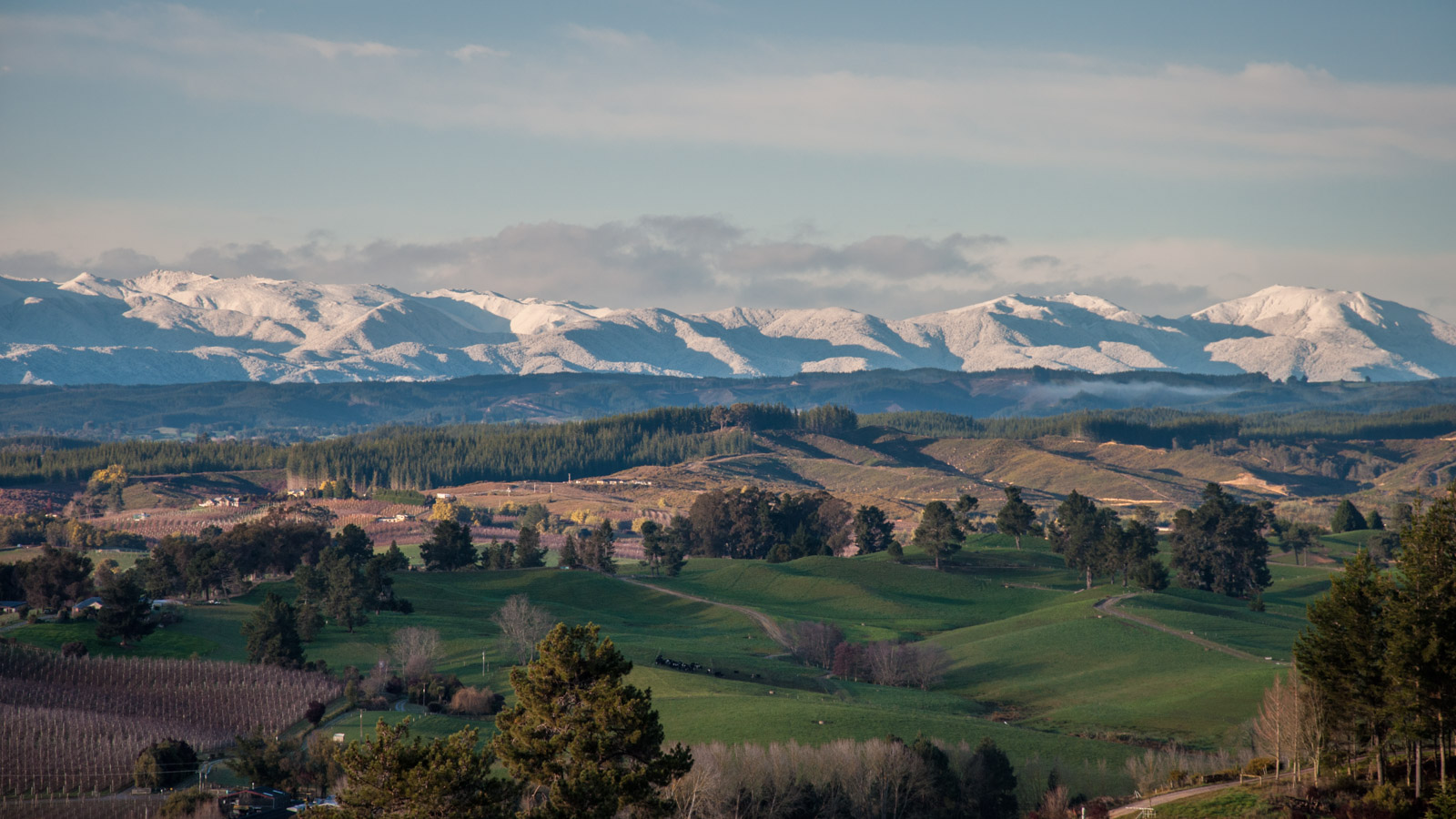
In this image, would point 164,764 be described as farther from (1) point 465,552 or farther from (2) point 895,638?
(1) point 465,552

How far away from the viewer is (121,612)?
113750 millimetres

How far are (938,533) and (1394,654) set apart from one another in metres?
118

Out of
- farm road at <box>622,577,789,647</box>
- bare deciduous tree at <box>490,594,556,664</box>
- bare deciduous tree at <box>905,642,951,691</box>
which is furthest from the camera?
farm road at <box>622,577,789,647</box>

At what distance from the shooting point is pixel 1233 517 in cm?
16488

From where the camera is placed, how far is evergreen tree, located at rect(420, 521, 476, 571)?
173000mm

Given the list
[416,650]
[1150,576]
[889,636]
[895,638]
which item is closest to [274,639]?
[416,650]

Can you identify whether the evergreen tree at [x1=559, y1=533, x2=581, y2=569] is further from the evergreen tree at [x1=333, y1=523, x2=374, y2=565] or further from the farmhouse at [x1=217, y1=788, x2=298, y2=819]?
the farmhouse at [x1=217, y1=788, x2=298, y2=819]

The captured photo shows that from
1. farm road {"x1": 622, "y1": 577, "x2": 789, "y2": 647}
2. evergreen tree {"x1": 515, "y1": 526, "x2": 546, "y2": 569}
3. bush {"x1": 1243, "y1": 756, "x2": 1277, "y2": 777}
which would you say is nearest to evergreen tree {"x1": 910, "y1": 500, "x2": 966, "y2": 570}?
farm road {"x1": 622, "y1": 577, "x2": 789, "y2": 647}

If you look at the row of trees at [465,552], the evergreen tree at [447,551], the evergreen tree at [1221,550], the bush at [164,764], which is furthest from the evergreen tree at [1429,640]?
the evergreen tree at [447,551]

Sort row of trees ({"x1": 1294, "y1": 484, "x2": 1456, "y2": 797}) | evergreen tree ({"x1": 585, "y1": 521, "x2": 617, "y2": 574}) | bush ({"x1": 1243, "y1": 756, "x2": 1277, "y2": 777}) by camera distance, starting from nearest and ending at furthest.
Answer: row of trees ({"x1": 1294, "y1": 484, "x2": 1456, "y2": 797}) < bush ({"x1": 1243, "y1": 756, "x2": 1277, "y2": 777}) < evergreen tree ({"x1": 585, "y1": 521, "x2": 617, "y2": 574})

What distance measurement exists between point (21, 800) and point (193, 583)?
66157 mm

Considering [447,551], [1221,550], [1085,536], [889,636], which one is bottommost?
[889,636]

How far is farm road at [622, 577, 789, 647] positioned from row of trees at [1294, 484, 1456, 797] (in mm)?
73331

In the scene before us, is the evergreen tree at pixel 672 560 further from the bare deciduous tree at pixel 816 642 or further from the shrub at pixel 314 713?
the shrub at pixel 314 713
